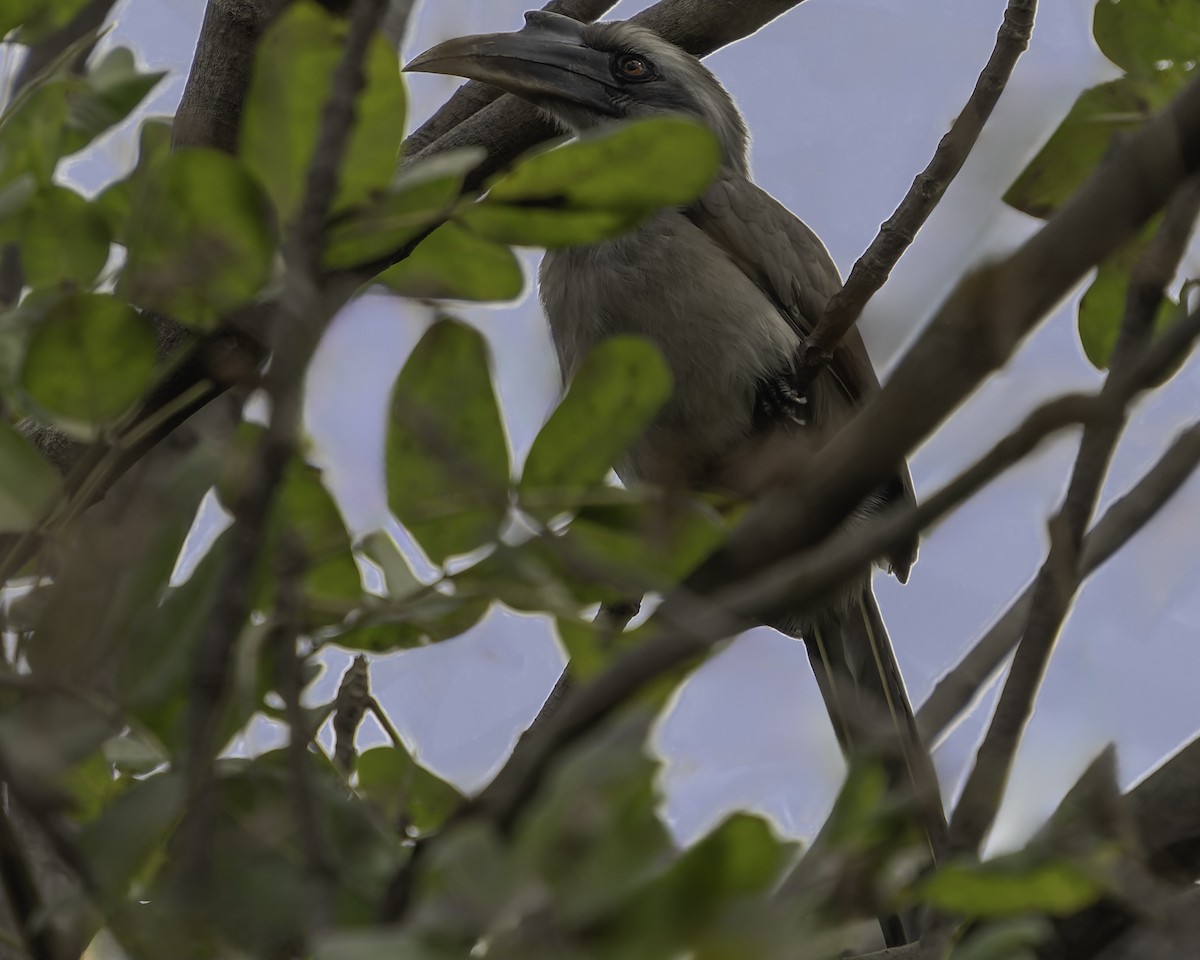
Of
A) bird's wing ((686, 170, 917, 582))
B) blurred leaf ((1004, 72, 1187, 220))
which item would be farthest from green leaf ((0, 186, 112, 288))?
bird's wing ((686, 170, 917, 582))

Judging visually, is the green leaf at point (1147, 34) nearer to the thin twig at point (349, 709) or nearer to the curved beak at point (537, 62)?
the thin twig at point (349, 709)

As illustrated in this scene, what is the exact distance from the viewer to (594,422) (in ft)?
2.95

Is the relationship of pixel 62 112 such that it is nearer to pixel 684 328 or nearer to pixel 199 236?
pixel 199 236

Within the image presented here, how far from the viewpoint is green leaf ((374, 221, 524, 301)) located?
93 cm

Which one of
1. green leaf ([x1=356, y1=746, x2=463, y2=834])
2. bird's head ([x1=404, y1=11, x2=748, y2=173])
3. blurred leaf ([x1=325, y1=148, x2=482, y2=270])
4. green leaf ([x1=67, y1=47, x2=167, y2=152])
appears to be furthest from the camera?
bird's head ([x1=404, y1=11, x2=748, y2=173])

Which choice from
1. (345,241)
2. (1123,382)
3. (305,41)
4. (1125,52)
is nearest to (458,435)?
(345,241)

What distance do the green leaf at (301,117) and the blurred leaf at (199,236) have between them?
0.02 meters

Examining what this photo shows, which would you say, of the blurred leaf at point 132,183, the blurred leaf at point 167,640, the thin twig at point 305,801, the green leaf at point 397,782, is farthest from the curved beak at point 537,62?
the thin twig at point 305,801

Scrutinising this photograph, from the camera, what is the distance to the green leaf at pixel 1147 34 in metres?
1.34

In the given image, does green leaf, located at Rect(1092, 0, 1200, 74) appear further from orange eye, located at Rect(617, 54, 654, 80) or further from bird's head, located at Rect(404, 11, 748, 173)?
orange eye, located at Rect(617, 54, 654, 80)

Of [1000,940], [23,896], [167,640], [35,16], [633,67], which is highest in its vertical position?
[633,67]

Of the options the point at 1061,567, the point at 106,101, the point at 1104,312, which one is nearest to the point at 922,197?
the point at 1104,312

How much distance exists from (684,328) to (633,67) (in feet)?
3.09

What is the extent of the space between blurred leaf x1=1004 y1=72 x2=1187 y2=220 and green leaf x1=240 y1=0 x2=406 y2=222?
0.66m
